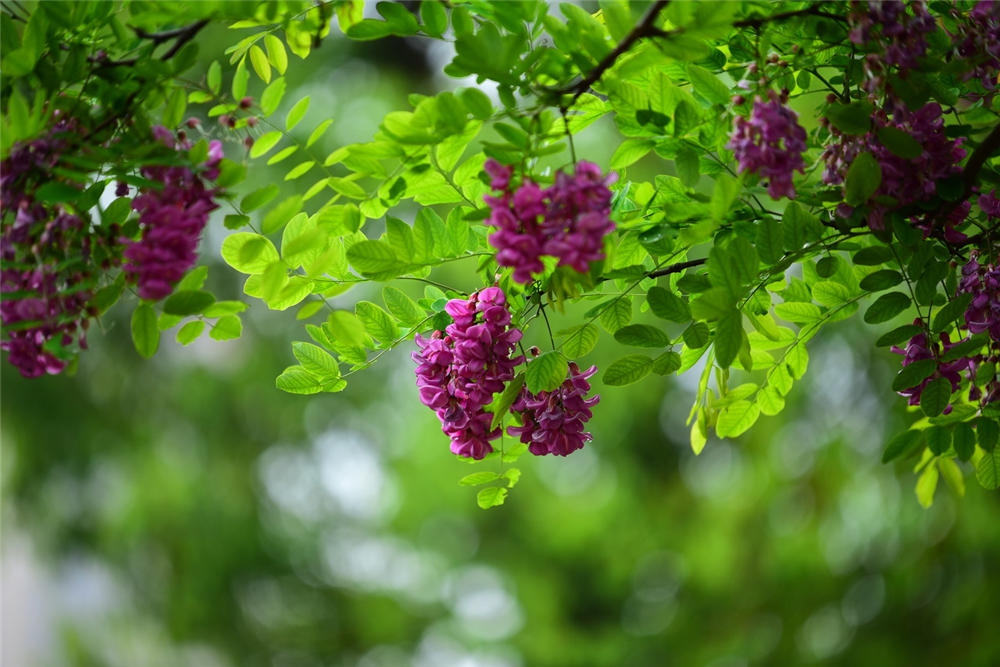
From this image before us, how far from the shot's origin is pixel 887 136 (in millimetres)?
471

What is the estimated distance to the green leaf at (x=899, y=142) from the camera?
469mm

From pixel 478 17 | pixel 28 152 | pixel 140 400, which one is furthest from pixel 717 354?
pixel 140 400

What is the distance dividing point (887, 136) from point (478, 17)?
0.24 meters

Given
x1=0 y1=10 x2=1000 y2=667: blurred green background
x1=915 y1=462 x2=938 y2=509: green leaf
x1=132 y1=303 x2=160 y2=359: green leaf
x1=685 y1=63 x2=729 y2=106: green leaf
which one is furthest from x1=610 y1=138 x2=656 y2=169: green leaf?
x1=0 y1=10 x2=1000 y2=667: blurred green background

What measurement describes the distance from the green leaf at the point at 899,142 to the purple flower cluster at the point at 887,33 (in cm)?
2

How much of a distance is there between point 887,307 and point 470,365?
0.28m

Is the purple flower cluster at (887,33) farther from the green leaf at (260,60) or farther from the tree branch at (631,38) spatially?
the green leaf at (260,60)

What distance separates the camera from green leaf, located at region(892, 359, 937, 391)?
57cm

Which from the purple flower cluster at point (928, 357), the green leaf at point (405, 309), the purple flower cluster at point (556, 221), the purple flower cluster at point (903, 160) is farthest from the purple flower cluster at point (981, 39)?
the green leaf at point (405, 309)

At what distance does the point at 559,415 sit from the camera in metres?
0.54

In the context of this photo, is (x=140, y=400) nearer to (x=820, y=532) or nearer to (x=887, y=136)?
(x=820, y=532)

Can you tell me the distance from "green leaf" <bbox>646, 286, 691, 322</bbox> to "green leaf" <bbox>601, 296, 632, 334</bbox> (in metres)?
0.05

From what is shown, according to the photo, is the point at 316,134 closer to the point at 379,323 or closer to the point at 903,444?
the point at 379,323

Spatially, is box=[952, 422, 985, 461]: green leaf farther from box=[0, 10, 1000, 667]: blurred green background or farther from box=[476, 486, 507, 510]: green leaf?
box=[0, 10, 1000, 667]: blurred green background
